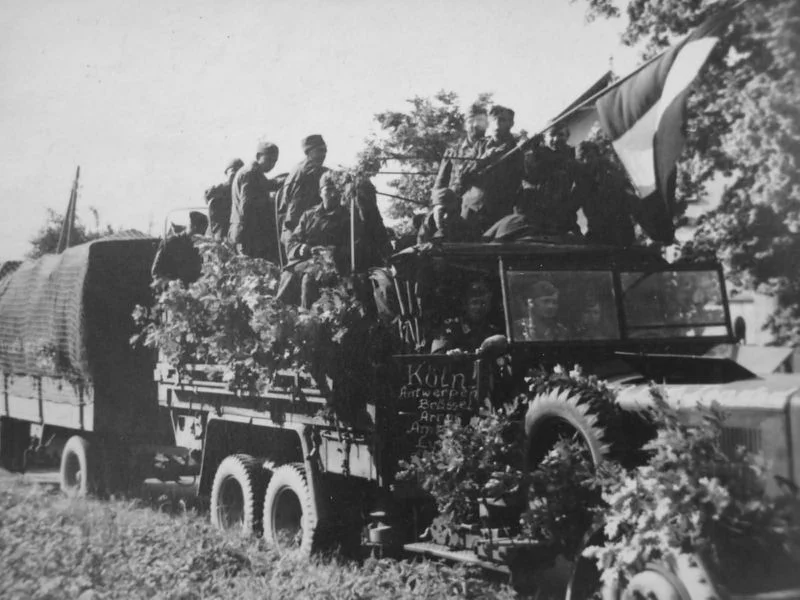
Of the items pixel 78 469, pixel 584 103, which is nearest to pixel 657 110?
pixel 584 103

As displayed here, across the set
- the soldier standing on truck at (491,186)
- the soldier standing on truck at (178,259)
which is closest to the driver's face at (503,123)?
the soldier standing on truck at (491,186)

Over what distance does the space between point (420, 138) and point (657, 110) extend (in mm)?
3889

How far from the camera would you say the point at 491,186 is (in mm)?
7668

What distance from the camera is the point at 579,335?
18.6ft

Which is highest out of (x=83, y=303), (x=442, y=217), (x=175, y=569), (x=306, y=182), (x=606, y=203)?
(x=306, y=182)

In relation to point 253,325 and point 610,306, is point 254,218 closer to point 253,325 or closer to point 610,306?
point 253,325

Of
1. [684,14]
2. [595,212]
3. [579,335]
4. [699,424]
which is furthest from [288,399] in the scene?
[684,14]

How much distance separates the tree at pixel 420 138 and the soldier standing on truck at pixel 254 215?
50.2 inches

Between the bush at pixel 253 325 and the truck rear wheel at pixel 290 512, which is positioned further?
the truck rear wheel at pixel 290 512

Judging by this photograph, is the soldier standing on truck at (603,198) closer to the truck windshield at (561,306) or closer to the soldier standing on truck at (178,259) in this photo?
the truck windshield at (561,306)

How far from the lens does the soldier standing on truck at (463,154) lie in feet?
26.0

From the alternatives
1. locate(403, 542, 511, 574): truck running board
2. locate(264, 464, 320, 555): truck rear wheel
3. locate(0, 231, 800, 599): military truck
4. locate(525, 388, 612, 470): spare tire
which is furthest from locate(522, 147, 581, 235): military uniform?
locate(403, 542, 511, 574): truck running board

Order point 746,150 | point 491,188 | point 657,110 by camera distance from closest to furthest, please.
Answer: point 657,110 < point 491,188 < point 746,150

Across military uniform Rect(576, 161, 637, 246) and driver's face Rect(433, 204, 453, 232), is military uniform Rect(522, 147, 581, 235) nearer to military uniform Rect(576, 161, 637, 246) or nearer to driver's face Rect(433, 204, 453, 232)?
military uniform Rect(576, 161, 637, 246)
